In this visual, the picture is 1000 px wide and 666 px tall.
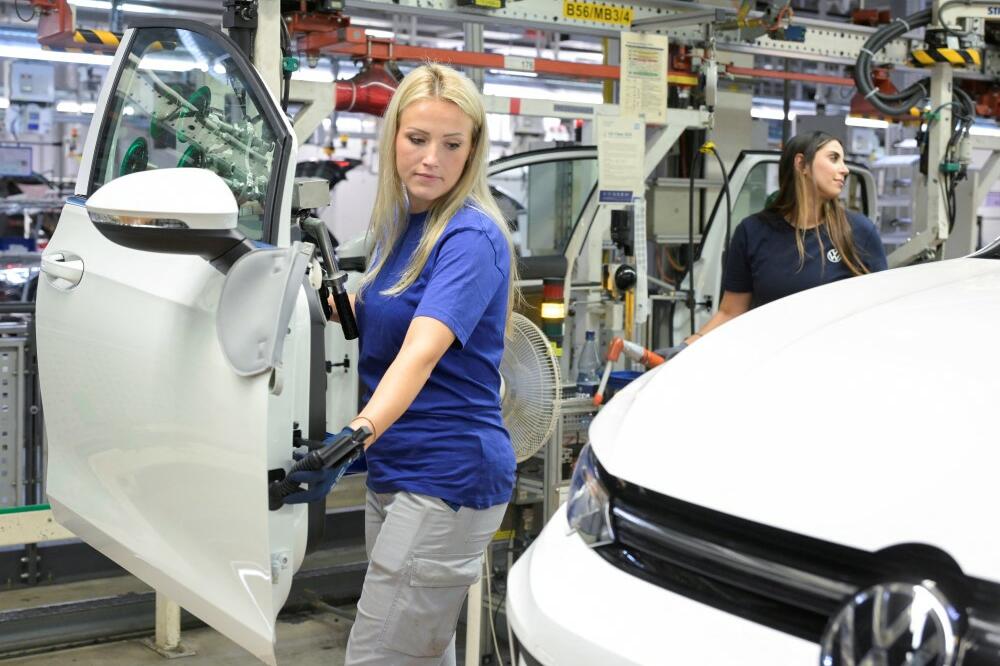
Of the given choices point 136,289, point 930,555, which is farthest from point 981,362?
point 136,289

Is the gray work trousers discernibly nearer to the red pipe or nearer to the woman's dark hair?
the woman's dark hair

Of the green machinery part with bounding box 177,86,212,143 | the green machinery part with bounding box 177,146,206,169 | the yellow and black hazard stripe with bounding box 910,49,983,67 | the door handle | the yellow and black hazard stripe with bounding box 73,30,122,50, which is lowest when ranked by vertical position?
the door handle

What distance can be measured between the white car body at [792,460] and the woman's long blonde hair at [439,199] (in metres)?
0.50

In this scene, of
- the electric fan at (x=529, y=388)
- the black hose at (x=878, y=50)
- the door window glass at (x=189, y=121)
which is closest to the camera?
the door window glass at (x=189, y=121)

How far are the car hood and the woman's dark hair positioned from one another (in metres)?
1.87

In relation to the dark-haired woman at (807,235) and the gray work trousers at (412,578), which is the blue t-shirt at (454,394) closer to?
the gray work trousers at (412,578)

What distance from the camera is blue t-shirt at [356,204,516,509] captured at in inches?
89.4

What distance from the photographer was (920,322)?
74.2 inches

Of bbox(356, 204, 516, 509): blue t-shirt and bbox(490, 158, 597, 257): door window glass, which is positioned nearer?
bbox(356, 204, 516, 509): blue t-shirt

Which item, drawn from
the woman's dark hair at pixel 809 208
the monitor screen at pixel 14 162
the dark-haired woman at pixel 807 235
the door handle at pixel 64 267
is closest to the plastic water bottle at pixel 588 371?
the dark-haired woman at pixel 807 235

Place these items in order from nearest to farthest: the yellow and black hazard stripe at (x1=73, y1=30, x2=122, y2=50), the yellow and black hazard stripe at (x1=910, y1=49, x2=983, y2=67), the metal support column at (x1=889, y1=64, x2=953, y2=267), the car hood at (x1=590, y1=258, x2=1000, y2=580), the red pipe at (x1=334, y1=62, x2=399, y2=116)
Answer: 1. the car hood at (x1=590, y1=258, x2=1000, y2=580)
2. the red pipe at (x1=334, y1=62, x2=399, y2=116)
3. the yellow and black hazard stripe at (x1=73, y1=30, x2=122, y2=50)
4. the yellow and black hazard stripe at (x1=910, y1=49, x2=983, y2=67)
5. the metal support column at (x1=889, y1=64, x2=953, y2=267)

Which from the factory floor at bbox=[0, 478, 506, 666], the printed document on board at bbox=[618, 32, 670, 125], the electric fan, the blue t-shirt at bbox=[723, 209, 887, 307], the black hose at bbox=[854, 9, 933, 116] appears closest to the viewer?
the electric fan

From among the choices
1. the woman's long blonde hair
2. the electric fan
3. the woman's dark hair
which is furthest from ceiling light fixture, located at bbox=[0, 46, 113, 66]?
the woman's long blonde hair

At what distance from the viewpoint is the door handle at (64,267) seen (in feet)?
8.64
